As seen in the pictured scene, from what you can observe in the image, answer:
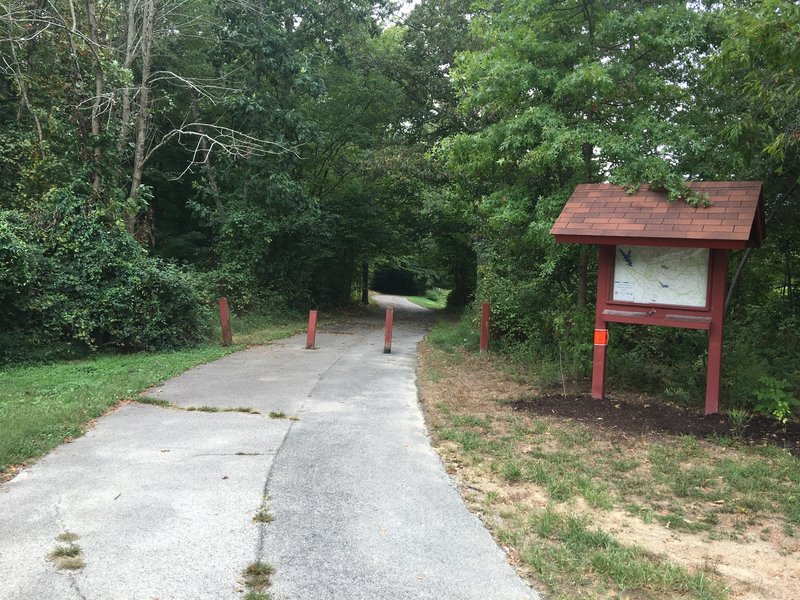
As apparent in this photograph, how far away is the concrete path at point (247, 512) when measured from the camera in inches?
131

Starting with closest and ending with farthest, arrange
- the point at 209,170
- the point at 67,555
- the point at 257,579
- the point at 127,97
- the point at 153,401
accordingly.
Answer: the point at 257,579 < the point at 67,555 < the point at 153,401 < the point at 127,97 < the point at 209,170

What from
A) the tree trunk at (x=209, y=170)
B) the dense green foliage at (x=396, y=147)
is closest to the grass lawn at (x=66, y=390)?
the dense green foliage at (x=396, y=147)

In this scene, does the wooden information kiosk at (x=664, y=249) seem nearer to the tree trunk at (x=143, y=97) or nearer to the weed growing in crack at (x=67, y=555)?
the weed growing in crack at (x=67, y=555)

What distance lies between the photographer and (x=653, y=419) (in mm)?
7070

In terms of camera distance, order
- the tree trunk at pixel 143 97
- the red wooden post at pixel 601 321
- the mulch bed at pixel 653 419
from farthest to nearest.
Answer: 1. the tree trunk at pixel 143 97
2. the red wooden post at pixel 601 321
3. the mulch bed at pixel 653 419

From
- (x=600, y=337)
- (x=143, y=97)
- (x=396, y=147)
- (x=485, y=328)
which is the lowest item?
(x=485, y=328)

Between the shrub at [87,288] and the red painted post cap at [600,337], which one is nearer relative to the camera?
the red painted post cap at [600,337]

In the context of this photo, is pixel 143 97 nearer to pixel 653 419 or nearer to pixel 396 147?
pixel 396 147

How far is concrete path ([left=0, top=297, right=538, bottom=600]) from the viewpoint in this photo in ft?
10.9

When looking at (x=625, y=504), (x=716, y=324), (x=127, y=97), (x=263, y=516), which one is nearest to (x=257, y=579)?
(x=263, y=516)

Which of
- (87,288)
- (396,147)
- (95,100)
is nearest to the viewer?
(87,288)

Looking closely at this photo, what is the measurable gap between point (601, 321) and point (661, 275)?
3.05ft

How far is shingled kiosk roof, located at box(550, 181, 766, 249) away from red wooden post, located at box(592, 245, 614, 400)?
39 cm

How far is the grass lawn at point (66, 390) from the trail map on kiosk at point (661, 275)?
657 cm
